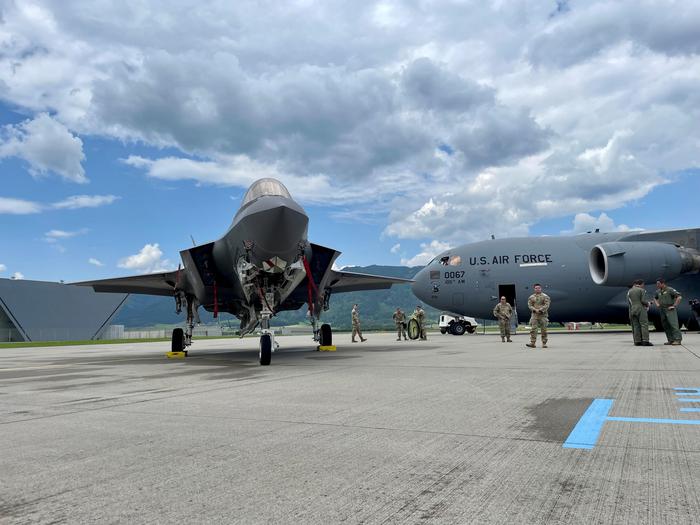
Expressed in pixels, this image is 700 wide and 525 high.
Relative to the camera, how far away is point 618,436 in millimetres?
3225

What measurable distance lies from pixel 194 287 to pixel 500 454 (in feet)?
32.9

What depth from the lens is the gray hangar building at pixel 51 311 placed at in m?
45.4

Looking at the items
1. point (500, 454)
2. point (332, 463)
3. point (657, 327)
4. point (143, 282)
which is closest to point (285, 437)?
point (332, 463)

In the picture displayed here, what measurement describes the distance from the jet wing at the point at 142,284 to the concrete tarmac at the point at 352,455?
26.7ft

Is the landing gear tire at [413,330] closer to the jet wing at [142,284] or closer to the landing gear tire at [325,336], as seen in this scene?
the landing gear tire at [325,336]

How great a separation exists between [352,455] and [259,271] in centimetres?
696

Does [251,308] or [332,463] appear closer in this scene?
[332,463]

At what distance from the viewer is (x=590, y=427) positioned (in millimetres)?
3496

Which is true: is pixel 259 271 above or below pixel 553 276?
below

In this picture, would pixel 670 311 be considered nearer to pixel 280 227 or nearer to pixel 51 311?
pixel 280 227

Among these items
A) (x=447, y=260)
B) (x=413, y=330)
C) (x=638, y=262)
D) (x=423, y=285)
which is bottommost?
(x=413, y=330)

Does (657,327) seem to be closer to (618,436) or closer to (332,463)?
(618,436)

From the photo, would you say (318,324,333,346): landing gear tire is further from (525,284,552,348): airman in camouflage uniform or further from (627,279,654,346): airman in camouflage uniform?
(627,279,654,346): airman in camouflage uniform

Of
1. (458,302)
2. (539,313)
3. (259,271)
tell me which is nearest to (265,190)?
(259,271)
